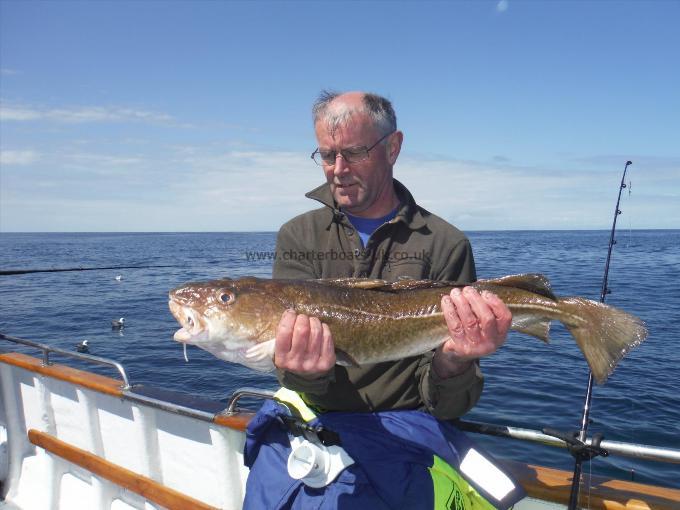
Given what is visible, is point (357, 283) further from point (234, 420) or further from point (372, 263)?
point (234, 420)

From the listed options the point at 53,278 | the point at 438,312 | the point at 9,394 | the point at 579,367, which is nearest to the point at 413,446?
the point at 438,312

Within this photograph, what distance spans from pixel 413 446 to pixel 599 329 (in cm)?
157

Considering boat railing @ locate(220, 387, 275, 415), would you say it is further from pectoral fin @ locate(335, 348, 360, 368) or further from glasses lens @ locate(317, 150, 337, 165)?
glasses lens @ locate(317, 150, 337, 165)

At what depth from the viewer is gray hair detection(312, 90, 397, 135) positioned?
11.8ft

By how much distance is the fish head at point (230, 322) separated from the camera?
3.16m

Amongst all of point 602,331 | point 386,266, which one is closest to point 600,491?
point 602,331

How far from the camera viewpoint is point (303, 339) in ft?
9.80

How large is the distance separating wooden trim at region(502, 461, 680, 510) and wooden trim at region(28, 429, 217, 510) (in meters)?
2.66

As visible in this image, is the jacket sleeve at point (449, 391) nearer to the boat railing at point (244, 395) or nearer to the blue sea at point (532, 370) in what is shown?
the boat railing at point (244, 395)

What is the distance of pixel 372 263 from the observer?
376 centimetres

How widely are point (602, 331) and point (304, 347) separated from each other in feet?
6.87

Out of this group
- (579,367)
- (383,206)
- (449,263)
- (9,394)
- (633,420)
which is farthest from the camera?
(579,367)

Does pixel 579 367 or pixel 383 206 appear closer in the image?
pixel 383 206

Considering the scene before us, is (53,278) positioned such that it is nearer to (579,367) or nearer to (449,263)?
(579,367)
